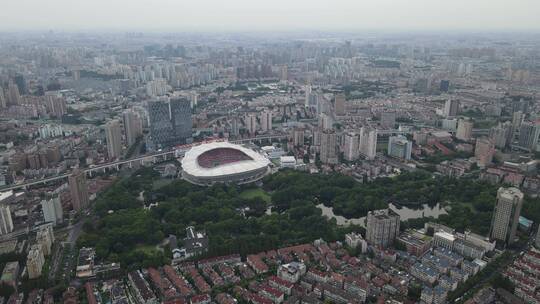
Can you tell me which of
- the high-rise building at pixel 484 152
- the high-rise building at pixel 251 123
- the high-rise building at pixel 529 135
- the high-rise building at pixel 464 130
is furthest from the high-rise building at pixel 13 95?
the high-rise building at pixel 529 135

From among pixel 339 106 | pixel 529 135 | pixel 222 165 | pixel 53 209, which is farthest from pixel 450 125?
pixel 53 209

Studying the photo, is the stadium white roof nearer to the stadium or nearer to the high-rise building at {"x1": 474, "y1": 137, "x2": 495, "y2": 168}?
the stadium

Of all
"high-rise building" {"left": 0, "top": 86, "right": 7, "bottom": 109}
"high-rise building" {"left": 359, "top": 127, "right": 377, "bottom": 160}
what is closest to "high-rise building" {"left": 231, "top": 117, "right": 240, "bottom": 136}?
"high-rise building" {"left": 359, "top": 127, "right": 377, "bottom": 160}

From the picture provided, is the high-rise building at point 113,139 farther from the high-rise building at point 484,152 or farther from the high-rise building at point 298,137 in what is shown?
the high-rise building at point 484,152

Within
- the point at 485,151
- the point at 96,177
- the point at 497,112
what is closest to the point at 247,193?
the point at 96,177

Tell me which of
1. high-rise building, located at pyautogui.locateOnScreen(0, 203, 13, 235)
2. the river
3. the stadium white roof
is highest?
the stadium white roof

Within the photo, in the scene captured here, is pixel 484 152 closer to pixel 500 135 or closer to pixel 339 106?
pixel 500 135
